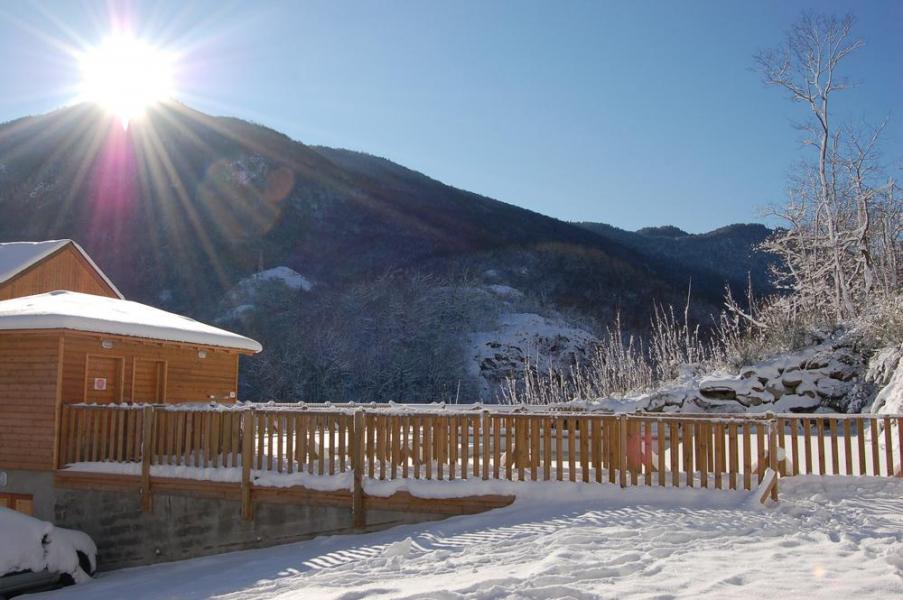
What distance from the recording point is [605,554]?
5.65 meters

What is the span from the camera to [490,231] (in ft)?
190

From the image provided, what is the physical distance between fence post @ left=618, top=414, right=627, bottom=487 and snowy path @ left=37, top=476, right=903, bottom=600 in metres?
0.21

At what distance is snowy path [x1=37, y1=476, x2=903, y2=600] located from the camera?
4.87 metres

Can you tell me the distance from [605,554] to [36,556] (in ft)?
25.5

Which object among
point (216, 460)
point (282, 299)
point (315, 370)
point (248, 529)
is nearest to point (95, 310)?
point (216, 460)

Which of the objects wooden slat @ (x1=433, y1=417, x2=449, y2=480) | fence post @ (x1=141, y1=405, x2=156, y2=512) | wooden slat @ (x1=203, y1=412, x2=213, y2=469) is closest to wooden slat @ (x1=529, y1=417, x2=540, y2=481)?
wooden slat @ (x1=433, y1=417, x2=449, y2=480)

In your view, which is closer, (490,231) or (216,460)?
(216,460)

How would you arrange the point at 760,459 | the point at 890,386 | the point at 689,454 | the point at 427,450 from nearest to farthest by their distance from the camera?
1. the point at 760,459
2. the point at 689,454
3. the point at 427,450
4. the point at 890,386

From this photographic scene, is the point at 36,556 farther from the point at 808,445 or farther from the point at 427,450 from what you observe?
the point at 808,445

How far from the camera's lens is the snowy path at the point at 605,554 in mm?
4867

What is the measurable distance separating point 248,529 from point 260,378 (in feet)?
75.4

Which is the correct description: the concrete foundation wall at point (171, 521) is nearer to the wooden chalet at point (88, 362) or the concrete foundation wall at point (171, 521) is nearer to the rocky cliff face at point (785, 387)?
the wooden chalet at point (88, 362)

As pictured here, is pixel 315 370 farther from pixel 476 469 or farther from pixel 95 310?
pixel 476 469

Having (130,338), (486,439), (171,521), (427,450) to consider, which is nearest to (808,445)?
(486,439)
